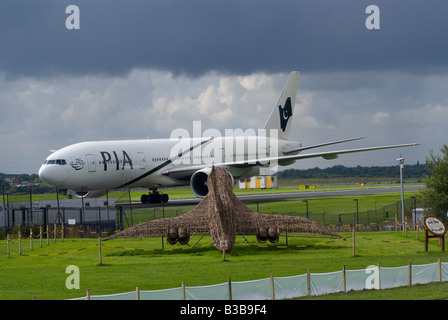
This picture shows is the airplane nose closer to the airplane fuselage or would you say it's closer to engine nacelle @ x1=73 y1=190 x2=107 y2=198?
the airplane fuselage

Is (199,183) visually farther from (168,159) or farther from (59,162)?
(59,162)

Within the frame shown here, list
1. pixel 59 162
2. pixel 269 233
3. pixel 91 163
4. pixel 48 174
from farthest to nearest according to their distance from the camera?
pixel 91 163 → pixel 59 162 → pixel 48 174 → pixel 269 233

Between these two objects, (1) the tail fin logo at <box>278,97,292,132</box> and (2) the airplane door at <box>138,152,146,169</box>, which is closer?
(2) the airplane door at <box>138,152,146,169</box>

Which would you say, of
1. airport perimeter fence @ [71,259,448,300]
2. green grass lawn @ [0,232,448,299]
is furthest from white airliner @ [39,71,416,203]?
airport perimeter fence @ [71,259,448,300]

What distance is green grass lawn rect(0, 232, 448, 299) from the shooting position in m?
28.7

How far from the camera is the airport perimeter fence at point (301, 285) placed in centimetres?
2073

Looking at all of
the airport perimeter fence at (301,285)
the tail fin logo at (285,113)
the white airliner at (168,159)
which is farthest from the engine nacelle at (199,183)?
the airport perimeter fence at (301,285)

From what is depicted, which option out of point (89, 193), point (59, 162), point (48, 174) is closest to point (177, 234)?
point (48, 174)

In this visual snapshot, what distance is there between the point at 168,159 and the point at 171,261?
3308cm

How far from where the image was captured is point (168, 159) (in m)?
68.1

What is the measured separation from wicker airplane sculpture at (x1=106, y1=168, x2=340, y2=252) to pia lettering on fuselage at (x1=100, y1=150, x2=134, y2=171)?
78.2ft

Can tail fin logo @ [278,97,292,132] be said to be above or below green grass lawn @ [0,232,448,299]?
above
